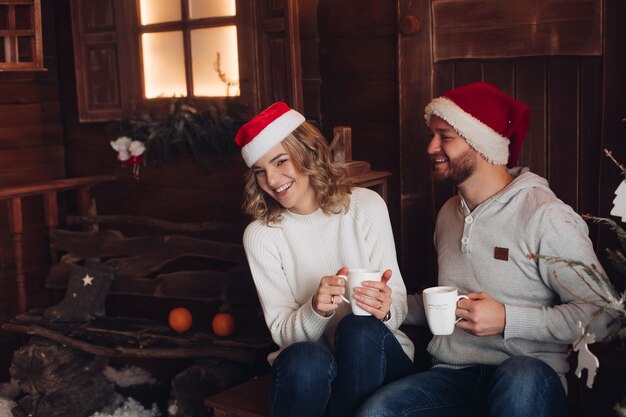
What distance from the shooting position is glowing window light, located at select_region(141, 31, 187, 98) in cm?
377

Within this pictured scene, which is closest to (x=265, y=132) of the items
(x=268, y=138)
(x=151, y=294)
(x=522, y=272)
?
(x=268, y=138)

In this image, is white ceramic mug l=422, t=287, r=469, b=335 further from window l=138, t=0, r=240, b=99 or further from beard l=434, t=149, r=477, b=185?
window l=138, t=0, r=240, b=99

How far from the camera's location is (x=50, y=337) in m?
3.52

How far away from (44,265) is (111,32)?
3.93 ft

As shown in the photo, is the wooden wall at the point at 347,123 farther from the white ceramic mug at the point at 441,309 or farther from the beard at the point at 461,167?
the white ceramic mug at the point at 441,309

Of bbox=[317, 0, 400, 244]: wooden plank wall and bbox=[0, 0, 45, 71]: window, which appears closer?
bbox=[317, 0, 400, 244]: wooden plank wall

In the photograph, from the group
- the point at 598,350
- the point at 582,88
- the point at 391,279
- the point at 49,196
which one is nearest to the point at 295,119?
the point at 391,279

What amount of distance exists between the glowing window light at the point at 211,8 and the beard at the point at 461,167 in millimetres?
1590

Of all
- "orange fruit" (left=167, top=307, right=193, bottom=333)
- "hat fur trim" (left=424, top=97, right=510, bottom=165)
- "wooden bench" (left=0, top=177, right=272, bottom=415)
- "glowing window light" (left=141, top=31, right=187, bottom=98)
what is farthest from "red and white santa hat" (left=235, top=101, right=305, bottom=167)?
"glowing window light" (left=141, top=31, right=187, bottom=98)

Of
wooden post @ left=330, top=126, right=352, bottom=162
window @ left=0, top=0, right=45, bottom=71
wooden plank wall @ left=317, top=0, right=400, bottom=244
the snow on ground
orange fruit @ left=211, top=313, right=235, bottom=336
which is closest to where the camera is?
wooden post @ left=330, top=126, right=352, bottom=162

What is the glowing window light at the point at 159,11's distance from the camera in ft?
12.3

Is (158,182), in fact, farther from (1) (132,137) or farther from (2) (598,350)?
(2) (598,350)

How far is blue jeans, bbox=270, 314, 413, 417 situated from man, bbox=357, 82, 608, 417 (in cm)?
8

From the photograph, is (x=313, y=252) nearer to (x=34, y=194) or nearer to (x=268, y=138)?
(x=268, y=138)
